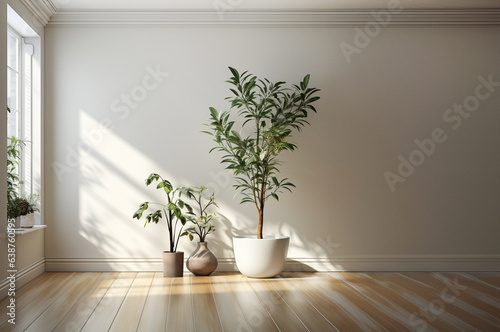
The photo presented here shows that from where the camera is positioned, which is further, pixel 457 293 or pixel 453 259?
pixel 453 259

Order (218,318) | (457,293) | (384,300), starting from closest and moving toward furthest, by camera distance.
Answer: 1. (218,318)
2. (384,300)
3. (457,293)

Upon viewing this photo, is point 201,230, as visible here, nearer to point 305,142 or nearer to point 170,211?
point 170,211

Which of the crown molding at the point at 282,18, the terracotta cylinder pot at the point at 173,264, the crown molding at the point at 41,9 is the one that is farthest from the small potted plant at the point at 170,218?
the crown molding at the point at 41,9

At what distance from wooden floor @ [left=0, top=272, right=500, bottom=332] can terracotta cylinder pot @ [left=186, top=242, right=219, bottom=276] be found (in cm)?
8

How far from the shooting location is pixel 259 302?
3.43 m

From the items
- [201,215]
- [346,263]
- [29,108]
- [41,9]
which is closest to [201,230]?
[201,215]

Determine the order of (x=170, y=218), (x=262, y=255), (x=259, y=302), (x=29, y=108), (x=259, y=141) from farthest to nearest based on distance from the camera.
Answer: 1. (x=259, y=141)
2. (x=29, y=108)
3. (x=170, y=218)
4. (x=262, y=255)
5. (x=259, y=302)

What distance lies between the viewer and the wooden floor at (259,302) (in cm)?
289

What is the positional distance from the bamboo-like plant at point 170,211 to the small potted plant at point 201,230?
10 centimetres

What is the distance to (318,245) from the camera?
4.69 meters

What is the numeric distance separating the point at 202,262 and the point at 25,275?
1441mm

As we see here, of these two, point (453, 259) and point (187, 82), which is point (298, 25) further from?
point (453, 259)

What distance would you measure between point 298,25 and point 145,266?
2.69 metres

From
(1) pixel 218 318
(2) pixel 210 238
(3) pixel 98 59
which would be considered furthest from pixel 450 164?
(3) pixel 98 59
